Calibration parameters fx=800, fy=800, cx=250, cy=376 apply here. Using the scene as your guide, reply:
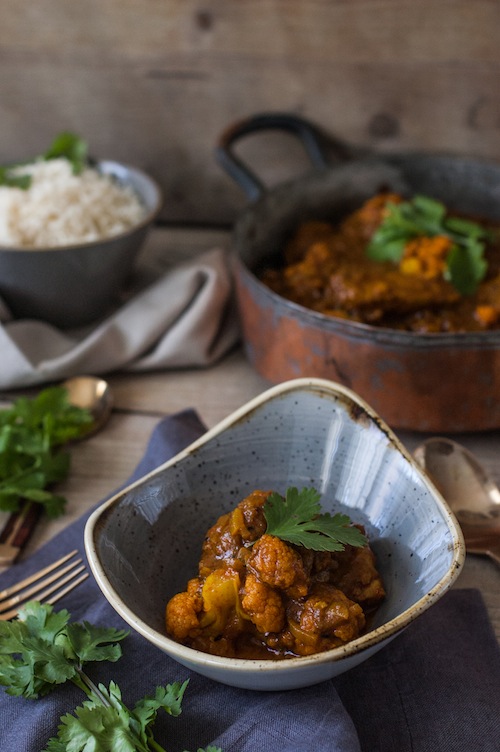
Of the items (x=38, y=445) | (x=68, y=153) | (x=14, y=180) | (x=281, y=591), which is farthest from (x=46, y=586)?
(x=68, y=153)

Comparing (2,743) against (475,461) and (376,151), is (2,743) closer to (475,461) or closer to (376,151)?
(475,461)

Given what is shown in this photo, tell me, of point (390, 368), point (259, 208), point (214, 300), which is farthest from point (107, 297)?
point (390, 368)

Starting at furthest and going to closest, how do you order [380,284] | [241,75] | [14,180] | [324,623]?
[241,75]
[14,180]
[380,284]
[324,623]

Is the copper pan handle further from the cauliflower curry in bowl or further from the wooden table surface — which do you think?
the cauliflower curry in bowl

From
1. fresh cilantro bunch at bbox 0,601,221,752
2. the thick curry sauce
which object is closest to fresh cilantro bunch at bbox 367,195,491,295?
the thick curry sauce

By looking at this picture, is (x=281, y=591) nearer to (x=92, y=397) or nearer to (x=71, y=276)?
(x=92, y=397)

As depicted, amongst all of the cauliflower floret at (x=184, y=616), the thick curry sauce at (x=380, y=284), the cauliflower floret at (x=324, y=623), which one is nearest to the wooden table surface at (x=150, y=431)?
the thick curry sauce at (x=380, y=284)

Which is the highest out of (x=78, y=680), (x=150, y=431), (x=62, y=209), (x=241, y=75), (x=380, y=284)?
(x=241, y=75)
